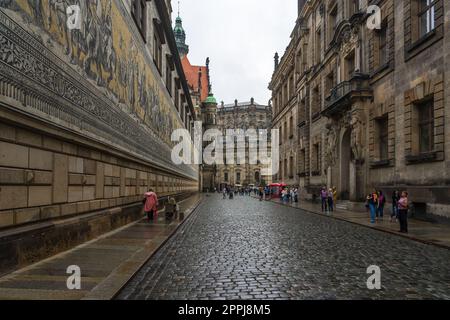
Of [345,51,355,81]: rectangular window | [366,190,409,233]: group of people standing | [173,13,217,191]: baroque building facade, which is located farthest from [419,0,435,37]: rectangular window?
[173,13,217,191]: baroque building facade

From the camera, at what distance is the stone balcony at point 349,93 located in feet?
76.0

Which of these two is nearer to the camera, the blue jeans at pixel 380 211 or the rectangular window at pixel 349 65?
the blue jeans at pixel 380 211

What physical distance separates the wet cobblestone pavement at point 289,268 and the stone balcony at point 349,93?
12121 millimetres

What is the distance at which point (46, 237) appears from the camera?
8164mm

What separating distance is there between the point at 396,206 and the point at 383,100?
244 inches

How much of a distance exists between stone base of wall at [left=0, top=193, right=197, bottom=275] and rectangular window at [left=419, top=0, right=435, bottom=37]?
14.7 meters

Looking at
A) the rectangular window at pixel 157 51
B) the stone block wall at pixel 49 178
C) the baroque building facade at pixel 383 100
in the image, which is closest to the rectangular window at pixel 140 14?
the rectangular window at pixel 157 51

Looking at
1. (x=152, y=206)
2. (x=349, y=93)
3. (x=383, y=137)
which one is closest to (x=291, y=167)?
(x=349, y=93)

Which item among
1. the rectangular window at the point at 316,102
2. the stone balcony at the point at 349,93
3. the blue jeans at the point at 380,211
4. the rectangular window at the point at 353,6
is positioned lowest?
the blue jeans at the point at 380,211

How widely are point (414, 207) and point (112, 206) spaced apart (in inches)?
496

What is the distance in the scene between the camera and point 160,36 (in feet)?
81.7

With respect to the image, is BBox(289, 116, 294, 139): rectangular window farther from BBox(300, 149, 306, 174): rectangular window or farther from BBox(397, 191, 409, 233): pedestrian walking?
BBox(397, 191, 409, 233): pedestrian walking

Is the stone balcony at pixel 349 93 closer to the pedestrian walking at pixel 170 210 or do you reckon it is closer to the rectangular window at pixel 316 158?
the rectangular window at pixel 316 158
